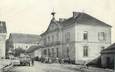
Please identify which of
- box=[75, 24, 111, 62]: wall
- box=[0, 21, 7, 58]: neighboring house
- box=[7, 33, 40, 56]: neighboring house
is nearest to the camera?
box=[75, 24, 111, 62]: wall

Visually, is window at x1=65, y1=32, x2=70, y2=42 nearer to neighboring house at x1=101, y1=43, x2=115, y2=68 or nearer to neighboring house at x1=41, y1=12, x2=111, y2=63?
neighboring house at x1=41, y1=12, x2=111, y2=63

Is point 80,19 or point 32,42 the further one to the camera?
point 32,42

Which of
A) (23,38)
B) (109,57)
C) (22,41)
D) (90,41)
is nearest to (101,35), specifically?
(90,41)

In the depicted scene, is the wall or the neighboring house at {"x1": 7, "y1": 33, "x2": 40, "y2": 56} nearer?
the wall

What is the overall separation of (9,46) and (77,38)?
6828cm

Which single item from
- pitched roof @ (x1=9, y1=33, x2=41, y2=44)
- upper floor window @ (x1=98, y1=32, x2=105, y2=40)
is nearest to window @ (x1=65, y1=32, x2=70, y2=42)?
upper floor window @ (x1=98, y1=32, x2=105, y2=40)

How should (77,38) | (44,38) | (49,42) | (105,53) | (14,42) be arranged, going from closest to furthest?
(105,53) → (77,38) → (49,42) → (44,38) → (14,42)

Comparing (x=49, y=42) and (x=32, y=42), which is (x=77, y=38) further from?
(x=32, y=42)

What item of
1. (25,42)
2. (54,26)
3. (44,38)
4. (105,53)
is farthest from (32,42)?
(105,53)

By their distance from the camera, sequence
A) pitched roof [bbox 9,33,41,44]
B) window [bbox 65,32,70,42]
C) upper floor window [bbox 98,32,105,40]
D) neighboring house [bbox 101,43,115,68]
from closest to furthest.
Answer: neighboring house [bbox 101,43,115,68] < upper floor window [bbox 98,32,105,40] < window [bbox 65,32,70,42] < pitched roof [bbox 9,33,41,44]

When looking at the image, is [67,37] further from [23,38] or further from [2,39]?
[23,38]

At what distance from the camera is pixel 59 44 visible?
48.1m

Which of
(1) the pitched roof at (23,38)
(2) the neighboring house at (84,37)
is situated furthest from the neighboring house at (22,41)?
(2) the neighboring house at (84,37)

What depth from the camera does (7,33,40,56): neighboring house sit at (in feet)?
334
